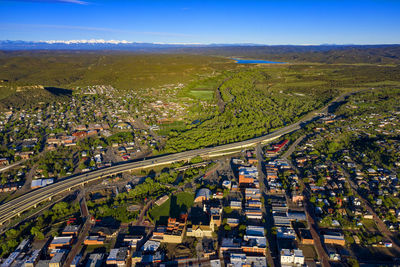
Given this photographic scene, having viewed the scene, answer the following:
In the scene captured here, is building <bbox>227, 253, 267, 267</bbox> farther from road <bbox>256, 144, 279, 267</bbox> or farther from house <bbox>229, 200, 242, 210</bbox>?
house <bbox>229, 200, 242, 210</bbox>

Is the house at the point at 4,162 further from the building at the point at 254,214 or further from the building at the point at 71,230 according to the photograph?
the building at the point at 254,214

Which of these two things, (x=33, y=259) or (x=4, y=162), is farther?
(x=4, y=162)

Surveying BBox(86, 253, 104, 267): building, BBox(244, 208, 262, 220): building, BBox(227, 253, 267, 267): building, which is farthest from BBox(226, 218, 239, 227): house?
BBox(86, 253, 104, 267): building

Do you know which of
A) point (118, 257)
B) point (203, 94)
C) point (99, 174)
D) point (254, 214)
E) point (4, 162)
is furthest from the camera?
point (203, 94)

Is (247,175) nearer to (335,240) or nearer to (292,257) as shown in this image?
(335,240)

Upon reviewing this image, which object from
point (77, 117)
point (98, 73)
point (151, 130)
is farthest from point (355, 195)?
point (98, 73)

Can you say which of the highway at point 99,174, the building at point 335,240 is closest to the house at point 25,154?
the highway at point 99,174

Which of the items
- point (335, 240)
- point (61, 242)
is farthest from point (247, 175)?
point (61, 242)
